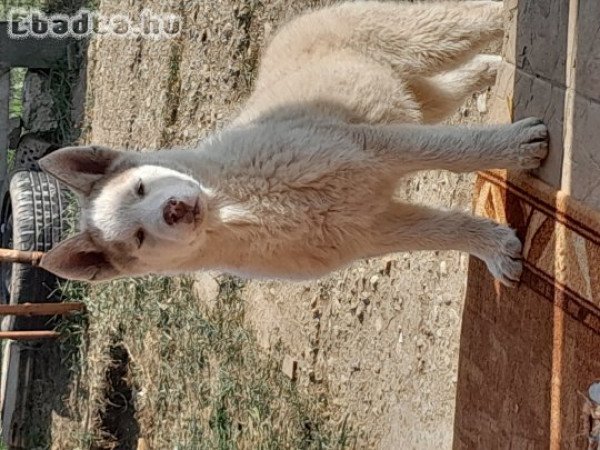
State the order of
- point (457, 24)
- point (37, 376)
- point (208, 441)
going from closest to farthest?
1. point (457, 24)
2. point (208, 441)
3. point (37, 376)

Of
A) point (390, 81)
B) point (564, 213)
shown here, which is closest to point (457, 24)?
point (390, 81)

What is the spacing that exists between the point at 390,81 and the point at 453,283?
1386mm

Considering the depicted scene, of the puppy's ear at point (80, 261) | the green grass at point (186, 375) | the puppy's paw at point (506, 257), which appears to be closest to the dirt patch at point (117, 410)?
the green grass at point (186, 375)

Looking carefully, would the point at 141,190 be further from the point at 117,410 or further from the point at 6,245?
the point at 6,245

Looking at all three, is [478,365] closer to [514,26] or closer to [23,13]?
[514,26]

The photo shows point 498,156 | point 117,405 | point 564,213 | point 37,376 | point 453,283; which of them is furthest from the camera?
point 37,376

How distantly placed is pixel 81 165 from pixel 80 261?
410 millimetres

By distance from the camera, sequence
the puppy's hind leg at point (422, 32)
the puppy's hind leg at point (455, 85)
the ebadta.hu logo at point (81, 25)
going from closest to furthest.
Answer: the puppy's hind leg at point (422, 32), the puppy's hind leg at point (455, 85), the ebadta.hu logo at point (81, 25)

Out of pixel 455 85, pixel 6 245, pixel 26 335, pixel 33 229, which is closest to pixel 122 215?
pixel 455 85

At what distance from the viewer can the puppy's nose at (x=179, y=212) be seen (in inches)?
136

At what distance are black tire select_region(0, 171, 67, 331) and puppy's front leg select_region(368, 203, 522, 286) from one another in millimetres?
5219

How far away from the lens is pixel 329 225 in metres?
3.53

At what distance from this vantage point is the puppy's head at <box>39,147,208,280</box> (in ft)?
11.5

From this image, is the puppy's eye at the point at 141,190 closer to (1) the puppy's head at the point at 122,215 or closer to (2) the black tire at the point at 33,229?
(1) the puppy's head at the point at 122,215
